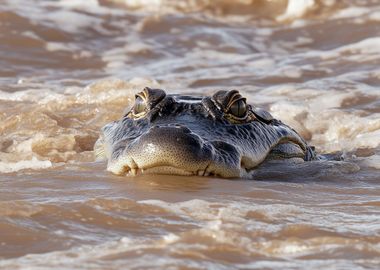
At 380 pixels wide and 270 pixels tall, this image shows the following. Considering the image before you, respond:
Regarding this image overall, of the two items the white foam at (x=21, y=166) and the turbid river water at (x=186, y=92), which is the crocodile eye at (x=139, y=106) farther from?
the white foam at (x=21, y=166)

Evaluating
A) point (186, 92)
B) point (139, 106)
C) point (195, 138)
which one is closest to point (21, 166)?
point (139, 106)

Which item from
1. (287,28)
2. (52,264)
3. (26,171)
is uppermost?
(287,28)

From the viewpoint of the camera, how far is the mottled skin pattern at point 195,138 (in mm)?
5441

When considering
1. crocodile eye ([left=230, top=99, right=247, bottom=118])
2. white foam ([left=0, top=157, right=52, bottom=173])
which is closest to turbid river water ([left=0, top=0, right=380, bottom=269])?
white foam ([left=0, top=157, right=52, bottom=173])

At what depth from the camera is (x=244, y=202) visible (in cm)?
491

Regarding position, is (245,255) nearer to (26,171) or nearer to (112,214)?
(112,214)

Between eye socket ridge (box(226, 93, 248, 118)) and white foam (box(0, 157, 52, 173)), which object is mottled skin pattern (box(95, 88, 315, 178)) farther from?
white foam (box(0, 157, 52, 173))

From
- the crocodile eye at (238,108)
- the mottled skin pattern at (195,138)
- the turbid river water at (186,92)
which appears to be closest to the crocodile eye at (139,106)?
the mottled skin pattern at (195,138)

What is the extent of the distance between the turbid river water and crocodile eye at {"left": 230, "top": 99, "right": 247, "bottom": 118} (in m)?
0.40

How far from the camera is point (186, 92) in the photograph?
10.3 m

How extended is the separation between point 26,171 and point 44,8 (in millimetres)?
8978

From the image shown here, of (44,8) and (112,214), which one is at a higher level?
(44,8)

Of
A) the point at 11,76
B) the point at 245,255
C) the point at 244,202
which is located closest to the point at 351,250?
the point at 245,255

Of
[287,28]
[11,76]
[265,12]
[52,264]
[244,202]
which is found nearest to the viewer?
[52,264]
